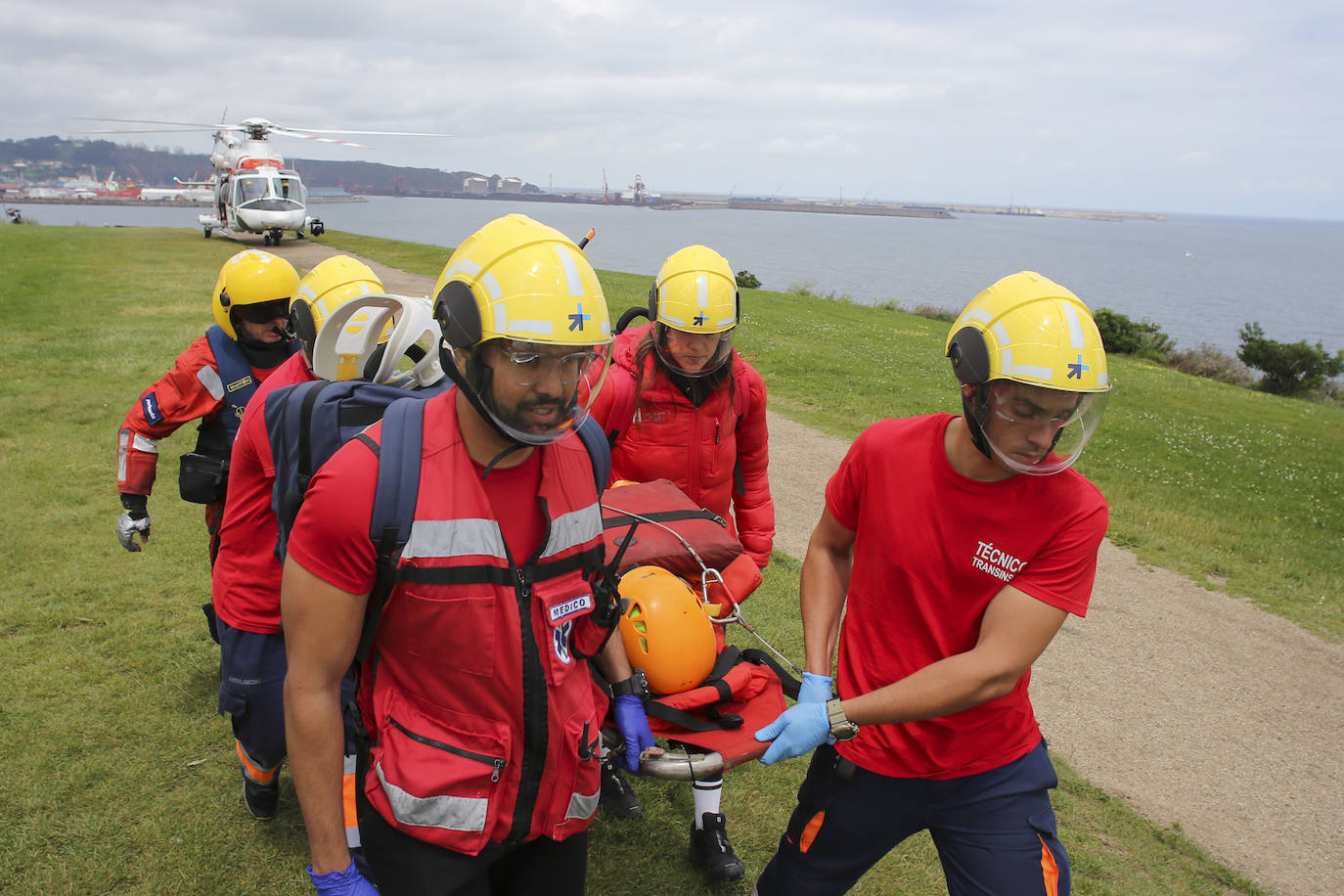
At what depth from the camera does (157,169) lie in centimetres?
15412

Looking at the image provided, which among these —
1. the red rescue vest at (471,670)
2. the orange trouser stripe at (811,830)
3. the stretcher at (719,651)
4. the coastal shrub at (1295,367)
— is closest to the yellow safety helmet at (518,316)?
the red rescue vest at (471,670)

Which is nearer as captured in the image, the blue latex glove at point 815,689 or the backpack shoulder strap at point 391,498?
the backpack shoulder strap at point 391,498

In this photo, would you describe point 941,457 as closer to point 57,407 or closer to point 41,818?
point 41,818

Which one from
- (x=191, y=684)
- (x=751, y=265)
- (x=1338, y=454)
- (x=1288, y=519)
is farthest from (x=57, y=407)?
(x=751, y=265)

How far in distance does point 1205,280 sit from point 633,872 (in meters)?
101

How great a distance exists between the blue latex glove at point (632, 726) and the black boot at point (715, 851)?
1.68m

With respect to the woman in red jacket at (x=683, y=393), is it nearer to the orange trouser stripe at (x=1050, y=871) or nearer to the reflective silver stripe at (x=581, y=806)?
the orange trouser stripe at (x=1050, y=871)

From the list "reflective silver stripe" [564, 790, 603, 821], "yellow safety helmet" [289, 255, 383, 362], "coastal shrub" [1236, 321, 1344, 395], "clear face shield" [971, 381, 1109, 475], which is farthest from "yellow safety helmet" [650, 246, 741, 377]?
"coastal shrub" [1236, 321, 1344, 395]

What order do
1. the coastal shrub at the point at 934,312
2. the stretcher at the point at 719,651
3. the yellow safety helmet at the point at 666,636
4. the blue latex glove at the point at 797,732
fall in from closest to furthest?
the blue latex glove at the point at 797,732 → the stretcher at the point at 719,651 → the yellow safety helmet at the point at 666,636 → the coastal shrub at the point at 934,312

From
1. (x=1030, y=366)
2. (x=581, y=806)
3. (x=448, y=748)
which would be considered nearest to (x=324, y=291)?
(x=448, y=748)

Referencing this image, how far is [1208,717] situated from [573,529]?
5.98 m

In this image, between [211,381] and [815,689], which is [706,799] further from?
[211,381]

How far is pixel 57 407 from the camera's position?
12094mm

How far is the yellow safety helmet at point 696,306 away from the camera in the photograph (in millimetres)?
4594
